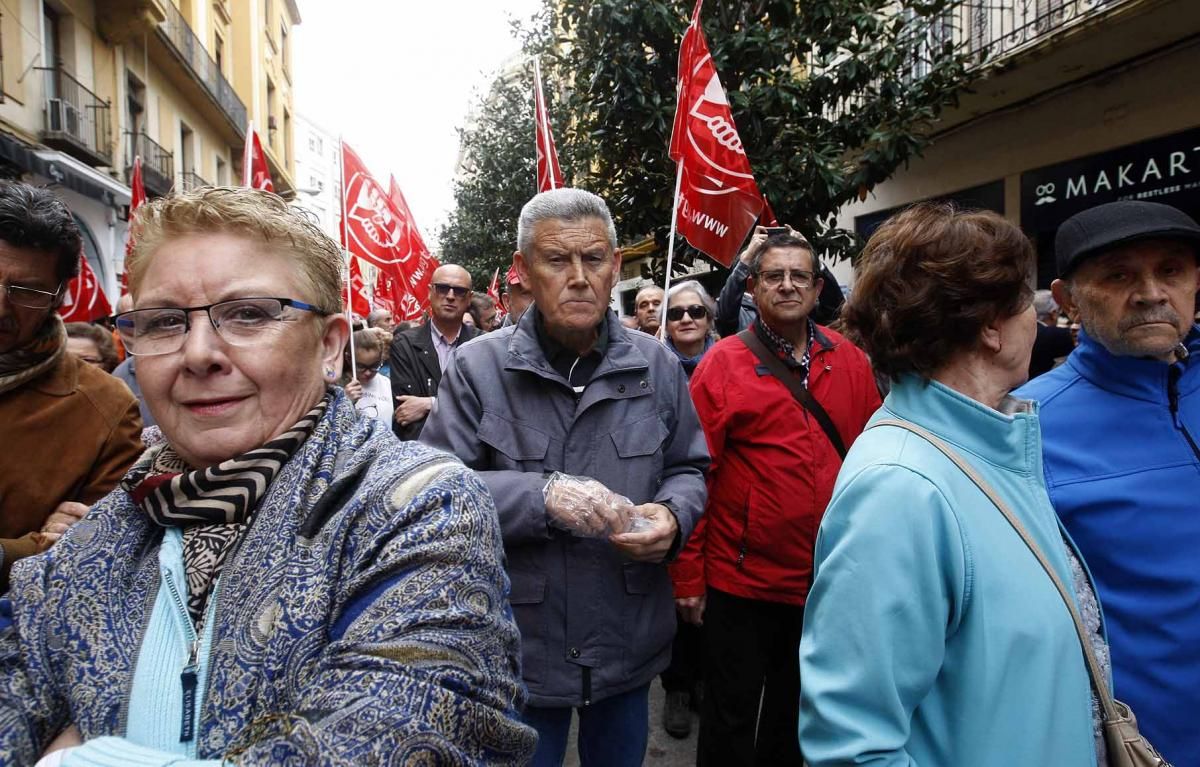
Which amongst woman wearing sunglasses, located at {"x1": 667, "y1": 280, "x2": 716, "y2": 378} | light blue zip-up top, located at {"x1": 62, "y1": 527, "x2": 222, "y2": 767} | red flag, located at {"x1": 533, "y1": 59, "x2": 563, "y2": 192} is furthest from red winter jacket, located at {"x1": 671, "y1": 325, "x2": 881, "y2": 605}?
red flag, located at {"x1": 533, "y1": 59, "x2": 563, "y2": 192}

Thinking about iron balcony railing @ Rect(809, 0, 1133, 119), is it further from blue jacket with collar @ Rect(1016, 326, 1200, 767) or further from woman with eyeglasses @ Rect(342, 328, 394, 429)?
blue jacket with collar @ Rect(1016, 326, 1200, 767)

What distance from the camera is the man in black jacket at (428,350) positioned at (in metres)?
5.43

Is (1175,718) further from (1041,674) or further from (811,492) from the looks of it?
(811,492)

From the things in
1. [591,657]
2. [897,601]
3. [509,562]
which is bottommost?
[591,657]

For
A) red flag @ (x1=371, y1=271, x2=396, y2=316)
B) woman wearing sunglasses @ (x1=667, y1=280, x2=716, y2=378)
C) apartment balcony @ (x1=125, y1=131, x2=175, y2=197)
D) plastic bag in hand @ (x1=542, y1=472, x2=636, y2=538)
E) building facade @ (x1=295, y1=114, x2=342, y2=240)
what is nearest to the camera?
plastic bag in hand @ (x1=542, y1=472, x2=636, y2=538)

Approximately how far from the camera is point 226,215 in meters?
1.26

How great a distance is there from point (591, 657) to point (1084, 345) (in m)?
1.68

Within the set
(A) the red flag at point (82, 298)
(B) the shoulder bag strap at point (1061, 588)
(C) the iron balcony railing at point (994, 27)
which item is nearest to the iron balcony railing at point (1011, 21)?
(C) the iron balcony railing at point (994, 27)

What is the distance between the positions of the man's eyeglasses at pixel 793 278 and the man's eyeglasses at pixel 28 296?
258 centimetres

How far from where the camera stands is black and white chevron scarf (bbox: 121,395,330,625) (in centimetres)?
119

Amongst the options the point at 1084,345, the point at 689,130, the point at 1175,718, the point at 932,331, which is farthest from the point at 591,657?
the point at 689,130

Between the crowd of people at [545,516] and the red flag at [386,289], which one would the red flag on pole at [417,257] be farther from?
the crowd of people at [545,516]

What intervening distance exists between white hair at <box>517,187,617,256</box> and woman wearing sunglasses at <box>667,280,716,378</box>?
2.33 m

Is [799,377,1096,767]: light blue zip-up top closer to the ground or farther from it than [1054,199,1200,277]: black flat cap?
closer to the ground
